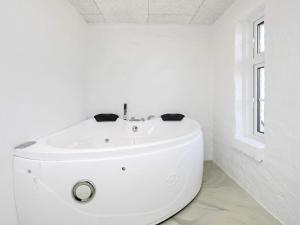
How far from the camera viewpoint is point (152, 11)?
2.61m

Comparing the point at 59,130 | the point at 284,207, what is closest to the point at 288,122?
the point at 284,207

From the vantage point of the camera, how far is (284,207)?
1549 mm

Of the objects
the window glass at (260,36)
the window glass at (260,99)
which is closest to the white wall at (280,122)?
the window glass at (260,36)

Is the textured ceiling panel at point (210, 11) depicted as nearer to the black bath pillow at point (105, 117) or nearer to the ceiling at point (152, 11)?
the ceiling at point (152, 11)

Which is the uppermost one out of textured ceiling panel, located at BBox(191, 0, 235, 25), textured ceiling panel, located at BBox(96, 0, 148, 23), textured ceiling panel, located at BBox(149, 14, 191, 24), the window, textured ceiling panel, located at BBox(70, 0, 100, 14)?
textured ceiling panel, located at BBox(70, 0, 100, 14)

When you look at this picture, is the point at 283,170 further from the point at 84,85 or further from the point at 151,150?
the point at 84,85

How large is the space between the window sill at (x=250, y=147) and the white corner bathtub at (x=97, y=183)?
0.76m

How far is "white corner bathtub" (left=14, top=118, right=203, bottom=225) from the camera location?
1294mm

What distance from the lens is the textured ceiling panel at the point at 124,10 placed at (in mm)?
2355

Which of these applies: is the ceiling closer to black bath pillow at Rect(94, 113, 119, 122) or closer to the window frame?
the window frame

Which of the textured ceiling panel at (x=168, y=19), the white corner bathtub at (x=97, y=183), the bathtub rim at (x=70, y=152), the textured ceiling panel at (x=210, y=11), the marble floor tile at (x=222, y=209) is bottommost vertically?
the marble floor tile at (x=222, y=209)

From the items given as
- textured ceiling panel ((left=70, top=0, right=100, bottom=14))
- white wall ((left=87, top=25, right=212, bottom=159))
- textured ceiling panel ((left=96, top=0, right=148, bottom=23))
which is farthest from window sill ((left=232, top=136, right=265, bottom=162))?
textured ceiling panel ((left=70, top=0, right=100, bottom=14))

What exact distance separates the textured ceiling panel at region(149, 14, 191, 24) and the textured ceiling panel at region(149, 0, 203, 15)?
13 cm

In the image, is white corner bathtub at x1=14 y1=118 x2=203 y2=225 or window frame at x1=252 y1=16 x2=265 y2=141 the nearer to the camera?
white corner bathtub at x1=14 y1=118 x2=203 y2=225
